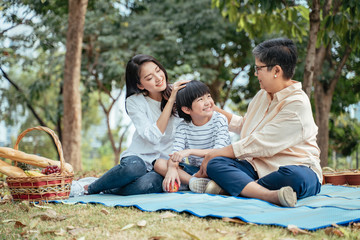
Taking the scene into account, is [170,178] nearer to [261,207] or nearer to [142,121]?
[142,121]

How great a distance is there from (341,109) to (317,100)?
93.2 inches

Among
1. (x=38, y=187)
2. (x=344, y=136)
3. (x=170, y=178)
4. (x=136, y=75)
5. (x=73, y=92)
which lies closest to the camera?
(x=38, y=187)

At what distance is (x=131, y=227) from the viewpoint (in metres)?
2.27

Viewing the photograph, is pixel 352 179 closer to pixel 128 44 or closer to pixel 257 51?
pixel 257 51

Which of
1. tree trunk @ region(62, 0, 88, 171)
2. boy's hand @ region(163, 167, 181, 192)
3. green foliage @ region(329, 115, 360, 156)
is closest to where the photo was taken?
boy's hand @ region(163, 167, 181, 192)

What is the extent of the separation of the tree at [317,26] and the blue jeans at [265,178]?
261 centimetres

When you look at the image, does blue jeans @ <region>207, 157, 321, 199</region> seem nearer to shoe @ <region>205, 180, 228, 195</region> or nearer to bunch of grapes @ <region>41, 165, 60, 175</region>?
shoe @ <region>205, 180, 228, 195</region>

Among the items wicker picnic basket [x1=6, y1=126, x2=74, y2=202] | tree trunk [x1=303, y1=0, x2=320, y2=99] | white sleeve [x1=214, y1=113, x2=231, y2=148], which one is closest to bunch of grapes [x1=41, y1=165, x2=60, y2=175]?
wicker picnic basket [x1=6, y1=126, x2=74, y2=202]

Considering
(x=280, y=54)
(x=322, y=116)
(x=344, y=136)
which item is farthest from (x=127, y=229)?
(x=344, y=136)

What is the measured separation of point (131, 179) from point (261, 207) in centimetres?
125

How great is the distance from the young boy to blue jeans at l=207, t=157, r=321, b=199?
1.06ft

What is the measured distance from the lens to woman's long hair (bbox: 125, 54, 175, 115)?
3.74 m

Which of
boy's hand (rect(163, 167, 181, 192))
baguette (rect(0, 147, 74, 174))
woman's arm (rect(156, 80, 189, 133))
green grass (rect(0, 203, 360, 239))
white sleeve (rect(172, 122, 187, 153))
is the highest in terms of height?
woman's arm (rect(156, 80, 189, 133))

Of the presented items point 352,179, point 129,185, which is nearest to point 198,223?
point 129,185
